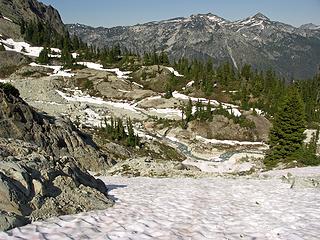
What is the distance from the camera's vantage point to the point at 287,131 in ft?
166

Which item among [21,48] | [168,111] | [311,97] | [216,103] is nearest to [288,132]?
[168,111]

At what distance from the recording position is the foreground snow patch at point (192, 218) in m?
10.7

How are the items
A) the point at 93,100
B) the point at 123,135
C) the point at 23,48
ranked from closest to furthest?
the point at 123,135 < the point at 93,100 < the point at 23,48

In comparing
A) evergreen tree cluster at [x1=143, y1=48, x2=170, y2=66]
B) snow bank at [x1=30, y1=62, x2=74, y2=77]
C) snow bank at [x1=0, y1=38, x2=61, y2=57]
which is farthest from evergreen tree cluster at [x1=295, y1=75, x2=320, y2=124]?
snow bank at [x1=0, y1=38, x2=61, y2=57]

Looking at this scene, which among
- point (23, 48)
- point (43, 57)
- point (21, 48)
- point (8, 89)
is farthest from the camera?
point (21, 48)

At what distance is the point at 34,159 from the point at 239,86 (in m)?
124

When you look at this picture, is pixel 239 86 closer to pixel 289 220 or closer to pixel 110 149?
pixel 110 149

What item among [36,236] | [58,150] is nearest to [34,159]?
[36,236]

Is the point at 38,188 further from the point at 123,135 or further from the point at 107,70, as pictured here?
the point at 107,70

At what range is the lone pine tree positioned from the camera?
49.4 m

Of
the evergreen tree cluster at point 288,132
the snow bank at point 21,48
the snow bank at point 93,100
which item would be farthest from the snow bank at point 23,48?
the evergreen tree cluster at point 288,132

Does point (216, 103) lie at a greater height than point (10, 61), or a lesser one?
lesser

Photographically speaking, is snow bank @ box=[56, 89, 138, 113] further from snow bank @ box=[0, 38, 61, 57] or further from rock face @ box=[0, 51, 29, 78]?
snow bank @ box=[0, 38, 61, 57]

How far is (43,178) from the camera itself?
13602 millimetres
